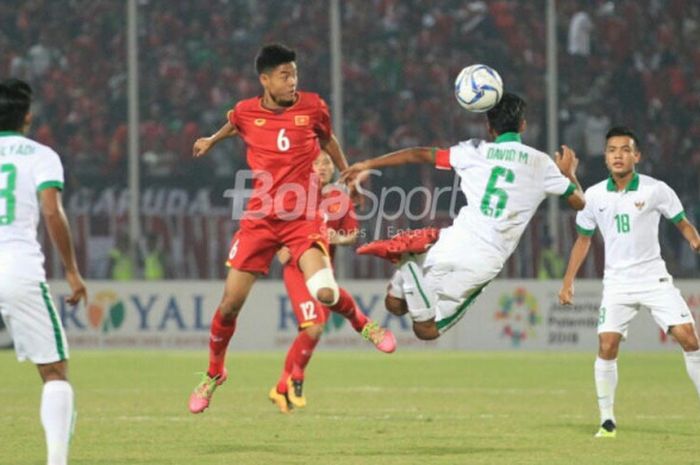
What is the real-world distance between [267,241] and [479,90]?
1.88 metres

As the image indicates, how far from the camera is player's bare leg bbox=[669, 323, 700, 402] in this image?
11.1 metres

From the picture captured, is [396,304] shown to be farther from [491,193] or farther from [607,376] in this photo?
[607,376]

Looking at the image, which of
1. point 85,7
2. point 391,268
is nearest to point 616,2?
point 391,268

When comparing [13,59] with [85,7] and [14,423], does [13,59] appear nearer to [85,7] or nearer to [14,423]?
[85,7]

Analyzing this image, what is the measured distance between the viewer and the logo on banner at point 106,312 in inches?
869

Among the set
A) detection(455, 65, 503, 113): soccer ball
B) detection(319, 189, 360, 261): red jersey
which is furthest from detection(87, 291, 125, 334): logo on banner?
detection(455, 65, 503, 113): soccer ball

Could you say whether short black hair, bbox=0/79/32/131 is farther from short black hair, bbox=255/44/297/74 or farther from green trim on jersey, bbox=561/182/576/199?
green trim on jersey, bbox=561/182/576/199

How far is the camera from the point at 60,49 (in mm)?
25281

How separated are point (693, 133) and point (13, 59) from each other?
11.0 m

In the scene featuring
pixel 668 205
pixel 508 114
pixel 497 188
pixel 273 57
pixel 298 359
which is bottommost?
pixel 298 359

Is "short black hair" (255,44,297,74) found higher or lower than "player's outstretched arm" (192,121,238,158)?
higher

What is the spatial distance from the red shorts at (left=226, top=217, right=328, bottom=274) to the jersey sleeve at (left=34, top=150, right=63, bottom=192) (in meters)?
3.27

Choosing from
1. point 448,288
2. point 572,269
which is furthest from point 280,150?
point 572,269

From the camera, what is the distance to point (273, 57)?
1062 cm
